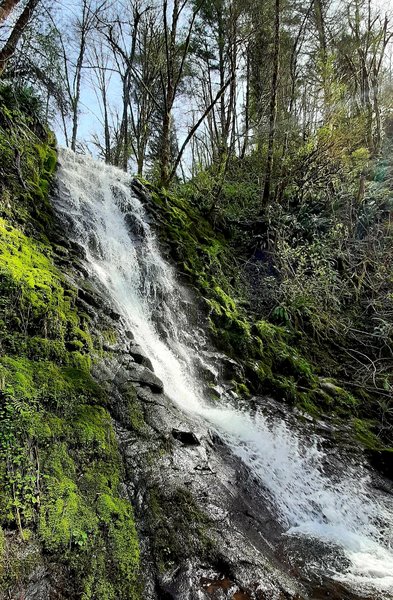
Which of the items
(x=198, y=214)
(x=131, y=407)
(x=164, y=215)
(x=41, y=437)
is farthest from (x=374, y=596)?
(x=198, y=214)

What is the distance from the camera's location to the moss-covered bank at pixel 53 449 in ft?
7.37

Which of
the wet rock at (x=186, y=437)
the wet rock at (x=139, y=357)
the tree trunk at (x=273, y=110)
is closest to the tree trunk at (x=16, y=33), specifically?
the wet rock at (x=139, y=357)

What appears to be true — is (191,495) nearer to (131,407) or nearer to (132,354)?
(131,407)

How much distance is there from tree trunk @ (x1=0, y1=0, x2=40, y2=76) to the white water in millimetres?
2172

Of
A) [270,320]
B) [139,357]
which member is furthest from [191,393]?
[270,320]

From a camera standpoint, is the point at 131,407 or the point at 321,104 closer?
the point at 131,407

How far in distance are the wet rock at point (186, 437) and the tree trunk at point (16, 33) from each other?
5602 millimetres

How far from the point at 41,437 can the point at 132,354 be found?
73.7 inches

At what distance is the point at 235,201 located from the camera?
11.1 m

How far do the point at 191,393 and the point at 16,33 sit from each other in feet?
19.8

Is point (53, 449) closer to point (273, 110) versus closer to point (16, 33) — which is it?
point (16, 33)

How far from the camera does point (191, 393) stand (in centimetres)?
536

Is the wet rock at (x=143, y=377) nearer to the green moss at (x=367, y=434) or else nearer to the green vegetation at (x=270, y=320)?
the green vegetation at (x=270, y=320)

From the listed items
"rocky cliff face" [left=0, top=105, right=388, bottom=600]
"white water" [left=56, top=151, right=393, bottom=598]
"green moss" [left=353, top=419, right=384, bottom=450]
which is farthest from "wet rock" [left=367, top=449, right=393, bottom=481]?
"rocky cliff face" [left=0, top=105, right=388, bottom=600]
